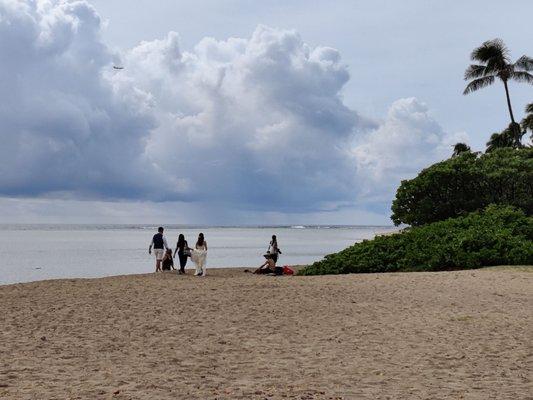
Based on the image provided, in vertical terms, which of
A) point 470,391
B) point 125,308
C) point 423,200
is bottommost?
point 470,391

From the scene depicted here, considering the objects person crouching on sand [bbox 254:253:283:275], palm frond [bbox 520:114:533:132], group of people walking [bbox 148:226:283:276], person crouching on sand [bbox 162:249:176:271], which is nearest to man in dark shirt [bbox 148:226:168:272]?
group of people walking [bbox 148:226:283:276]

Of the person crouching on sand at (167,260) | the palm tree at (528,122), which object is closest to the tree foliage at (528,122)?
the palm tree at (528,122)

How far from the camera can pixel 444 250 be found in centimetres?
2781

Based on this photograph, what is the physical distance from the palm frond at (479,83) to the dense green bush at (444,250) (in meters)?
22.2

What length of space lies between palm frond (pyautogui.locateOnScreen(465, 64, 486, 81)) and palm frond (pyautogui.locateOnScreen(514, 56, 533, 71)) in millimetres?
2519

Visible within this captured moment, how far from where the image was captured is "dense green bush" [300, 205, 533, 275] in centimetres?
2744

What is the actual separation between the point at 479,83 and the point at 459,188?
14480mm

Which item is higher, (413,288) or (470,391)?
(413,288)

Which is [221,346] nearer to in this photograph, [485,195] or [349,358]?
[349,358]

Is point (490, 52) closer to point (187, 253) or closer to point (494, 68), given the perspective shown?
point (494, 68)

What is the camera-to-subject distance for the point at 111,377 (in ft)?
29.1

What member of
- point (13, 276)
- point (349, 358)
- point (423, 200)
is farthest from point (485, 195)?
point (349, 358)

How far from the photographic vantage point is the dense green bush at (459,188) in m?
39.2

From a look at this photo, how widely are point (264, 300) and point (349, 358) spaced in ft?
21.9
